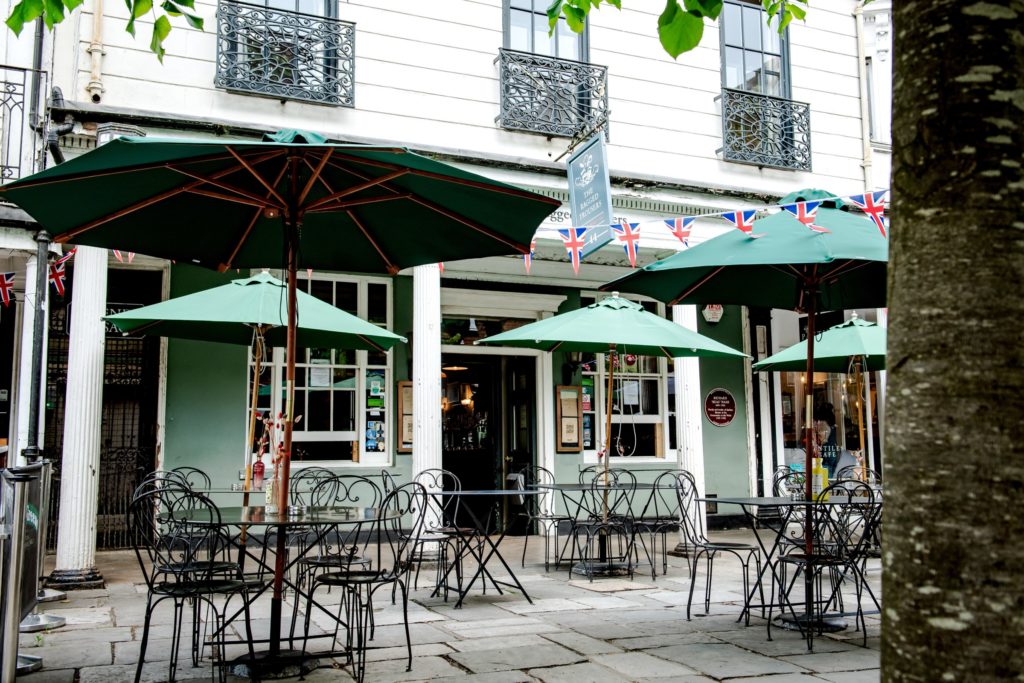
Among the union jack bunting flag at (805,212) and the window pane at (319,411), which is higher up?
the union jack bunting flag at (805,212)

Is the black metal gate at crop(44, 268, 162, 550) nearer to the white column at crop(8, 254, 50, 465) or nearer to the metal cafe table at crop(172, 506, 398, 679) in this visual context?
the white column at crop(8, 254, 50, 465)

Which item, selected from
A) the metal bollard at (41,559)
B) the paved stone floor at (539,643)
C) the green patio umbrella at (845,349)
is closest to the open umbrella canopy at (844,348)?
the green patio umbrella at (845,349)

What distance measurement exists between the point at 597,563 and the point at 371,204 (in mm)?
4385

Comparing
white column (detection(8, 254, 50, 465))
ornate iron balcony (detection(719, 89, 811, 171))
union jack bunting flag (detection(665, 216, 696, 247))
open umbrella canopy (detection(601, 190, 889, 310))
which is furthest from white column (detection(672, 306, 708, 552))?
white column (detection(8, 254, 50, 465))

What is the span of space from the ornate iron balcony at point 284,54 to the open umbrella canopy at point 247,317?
7.85 ft

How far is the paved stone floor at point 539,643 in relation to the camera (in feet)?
14.1

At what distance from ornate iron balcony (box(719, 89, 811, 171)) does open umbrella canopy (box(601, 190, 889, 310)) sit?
4.19m

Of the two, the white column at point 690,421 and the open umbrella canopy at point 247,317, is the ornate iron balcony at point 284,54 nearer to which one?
the open umbrella canopy at point 247,317

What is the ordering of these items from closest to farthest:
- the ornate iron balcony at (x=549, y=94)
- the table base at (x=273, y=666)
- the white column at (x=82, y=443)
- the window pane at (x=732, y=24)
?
the table base at (x=273, y=666) → the white column at (x=82, y=443) → the ornate iron balcony at (x=549, y=94) → the window pane at (x=732, y=24)

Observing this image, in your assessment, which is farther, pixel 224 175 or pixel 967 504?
pixel 224 175

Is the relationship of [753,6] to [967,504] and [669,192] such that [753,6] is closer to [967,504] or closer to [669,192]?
[669,192]

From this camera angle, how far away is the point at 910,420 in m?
1.84

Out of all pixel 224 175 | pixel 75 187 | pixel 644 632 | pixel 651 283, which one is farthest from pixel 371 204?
pixel 644 632

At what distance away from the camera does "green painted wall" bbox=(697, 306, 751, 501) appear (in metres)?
11.7
